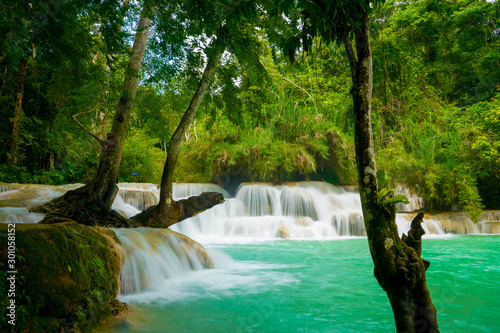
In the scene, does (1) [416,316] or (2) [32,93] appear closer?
(1) [416,316]

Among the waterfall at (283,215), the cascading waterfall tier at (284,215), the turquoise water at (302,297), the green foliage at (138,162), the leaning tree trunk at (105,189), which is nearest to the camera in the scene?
the turquoise water at (302,297)

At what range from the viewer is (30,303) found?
2.45 meters

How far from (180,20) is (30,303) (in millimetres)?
5317

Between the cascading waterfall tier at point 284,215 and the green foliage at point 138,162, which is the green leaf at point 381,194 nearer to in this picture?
the cascading waterfall tier at point 284,215

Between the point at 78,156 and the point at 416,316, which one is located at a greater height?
the point at 78,156

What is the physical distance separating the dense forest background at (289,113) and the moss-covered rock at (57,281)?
4533 millimetres

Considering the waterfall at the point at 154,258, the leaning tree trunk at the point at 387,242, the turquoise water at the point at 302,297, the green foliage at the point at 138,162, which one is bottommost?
the turquoise water at the point at 302,297

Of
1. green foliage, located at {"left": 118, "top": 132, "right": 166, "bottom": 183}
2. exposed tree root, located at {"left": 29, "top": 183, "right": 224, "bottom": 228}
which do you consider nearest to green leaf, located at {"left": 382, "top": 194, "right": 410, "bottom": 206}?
exposed tree root, located at {"left": 29, "top": 183, "right": 224, "bottom": 228}

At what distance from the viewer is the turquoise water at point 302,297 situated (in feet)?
12.4

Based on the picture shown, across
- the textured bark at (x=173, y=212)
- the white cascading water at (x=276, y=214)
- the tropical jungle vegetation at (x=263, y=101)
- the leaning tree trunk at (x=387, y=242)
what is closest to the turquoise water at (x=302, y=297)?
the textured bark at (x=173, y=212)

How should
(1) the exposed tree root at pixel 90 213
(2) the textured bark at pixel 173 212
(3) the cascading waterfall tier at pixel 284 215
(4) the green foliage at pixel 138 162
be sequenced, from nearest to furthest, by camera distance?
(1) the exposed tree root at pixel 90 213
(2) the textured bark at pixel 173 212
(3) the cascading waterfall tier at pixel 284 215
(4) the green foliage at pixel 138 162

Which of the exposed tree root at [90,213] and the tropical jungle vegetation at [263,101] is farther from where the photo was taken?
the exposed tree root at [90,213]

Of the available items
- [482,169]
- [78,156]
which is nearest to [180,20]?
[78,156]

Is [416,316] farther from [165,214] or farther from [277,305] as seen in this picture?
[165,214]
